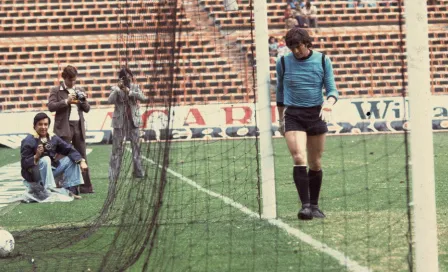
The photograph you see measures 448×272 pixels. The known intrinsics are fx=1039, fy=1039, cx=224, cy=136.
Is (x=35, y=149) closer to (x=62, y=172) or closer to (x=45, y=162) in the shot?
(x=45, y=162)

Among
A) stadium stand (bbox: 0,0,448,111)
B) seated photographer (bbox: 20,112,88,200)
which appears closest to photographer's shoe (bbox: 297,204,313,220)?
seated photographer (bbox: 20,112,88,200)

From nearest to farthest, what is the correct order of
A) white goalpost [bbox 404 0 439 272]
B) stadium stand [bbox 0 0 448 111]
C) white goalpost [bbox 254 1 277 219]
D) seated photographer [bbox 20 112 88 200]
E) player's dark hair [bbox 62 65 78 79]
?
white goalpost [bbox 404 0 439 272] < white goalpost [bbox 254 1 277 219] < seated photographer [bbox 20 112 88 200] < player's dark hair [bbox 62 65 78 79] < stadium stand [bbox 0 0 448 111]

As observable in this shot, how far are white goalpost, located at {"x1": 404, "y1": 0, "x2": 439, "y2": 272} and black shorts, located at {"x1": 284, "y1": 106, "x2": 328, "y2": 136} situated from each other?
3.68 m

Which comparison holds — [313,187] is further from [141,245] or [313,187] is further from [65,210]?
[65,210]

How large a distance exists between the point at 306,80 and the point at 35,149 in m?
4.35

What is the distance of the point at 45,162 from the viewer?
1266 centimetres

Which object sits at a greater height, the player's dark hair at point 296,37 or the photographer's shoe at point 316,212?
the player's dark hair at point 296,37

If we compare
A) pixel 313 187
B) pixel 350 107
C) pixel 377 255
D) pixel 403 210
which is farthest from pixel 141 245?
pixel 350 107

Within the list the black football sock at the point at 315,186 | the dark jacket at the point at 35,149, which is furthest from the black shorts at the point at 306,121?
the dark jacket at the point at 35,149

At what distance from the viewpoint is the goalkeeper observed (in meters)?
9.49

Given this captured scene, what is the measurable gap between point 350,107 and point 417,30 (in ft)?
73.1

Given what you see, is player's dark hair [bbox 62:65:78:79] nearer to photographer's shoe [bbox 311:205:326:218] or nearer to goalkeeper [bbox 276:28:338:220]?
goalkeeper [bbox 276:28:338:220]

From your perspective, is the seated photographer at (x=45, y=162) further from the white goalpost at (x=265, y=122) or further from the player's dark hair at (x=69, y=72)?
the white goalpost at (x=265, y=122)

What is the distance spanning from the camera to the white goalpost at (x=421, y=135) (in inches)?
229
